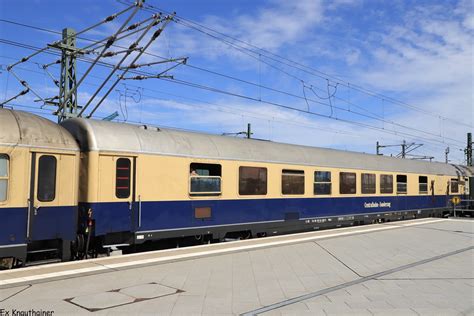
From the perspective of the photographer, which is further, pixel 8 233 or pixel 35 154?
pixel 35 154

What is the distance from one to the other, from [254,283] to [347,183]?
1055 cm

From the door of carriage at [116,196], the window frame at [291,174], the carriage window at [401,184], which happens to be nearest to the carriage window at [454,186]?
the carriage window at [401,184]

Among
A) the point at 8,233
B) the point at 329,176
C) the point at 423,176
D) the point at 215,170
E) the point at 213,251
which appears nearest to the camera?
the point at 8,233

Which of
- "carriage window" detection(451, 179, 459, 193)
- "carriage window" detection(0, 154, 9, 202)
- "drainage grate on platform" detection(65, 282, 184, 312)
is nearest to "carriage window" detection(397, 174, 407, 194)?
"carriage window" detection(451, 179, 459, 193)

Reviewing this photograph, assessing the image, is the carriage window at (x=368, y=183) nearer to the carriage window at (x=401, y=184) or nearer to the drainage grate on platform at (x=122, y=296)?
the carriage window at (x=401, y=184)

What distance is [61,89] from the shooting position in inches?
648

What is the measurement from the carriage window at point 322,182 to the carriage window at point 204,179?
4.81m

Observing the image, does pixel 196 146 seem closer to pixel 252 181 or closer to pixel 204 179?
pixel 204 179

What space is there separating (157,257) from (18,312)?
397 cm

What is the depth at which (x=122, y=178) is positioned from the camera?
9.71 meters

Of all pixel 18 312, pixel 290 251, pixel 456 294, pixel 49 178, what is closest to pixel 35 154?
pixel 49 178

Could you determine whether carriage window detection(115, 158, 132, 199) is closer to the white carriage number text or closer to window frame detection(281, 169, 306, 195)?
window frame detection(281, 169, 306, 195)

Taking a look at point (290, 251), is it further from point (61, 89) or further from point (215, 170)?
point (61, 89)

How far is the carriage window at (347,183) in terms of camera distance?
1670cm
